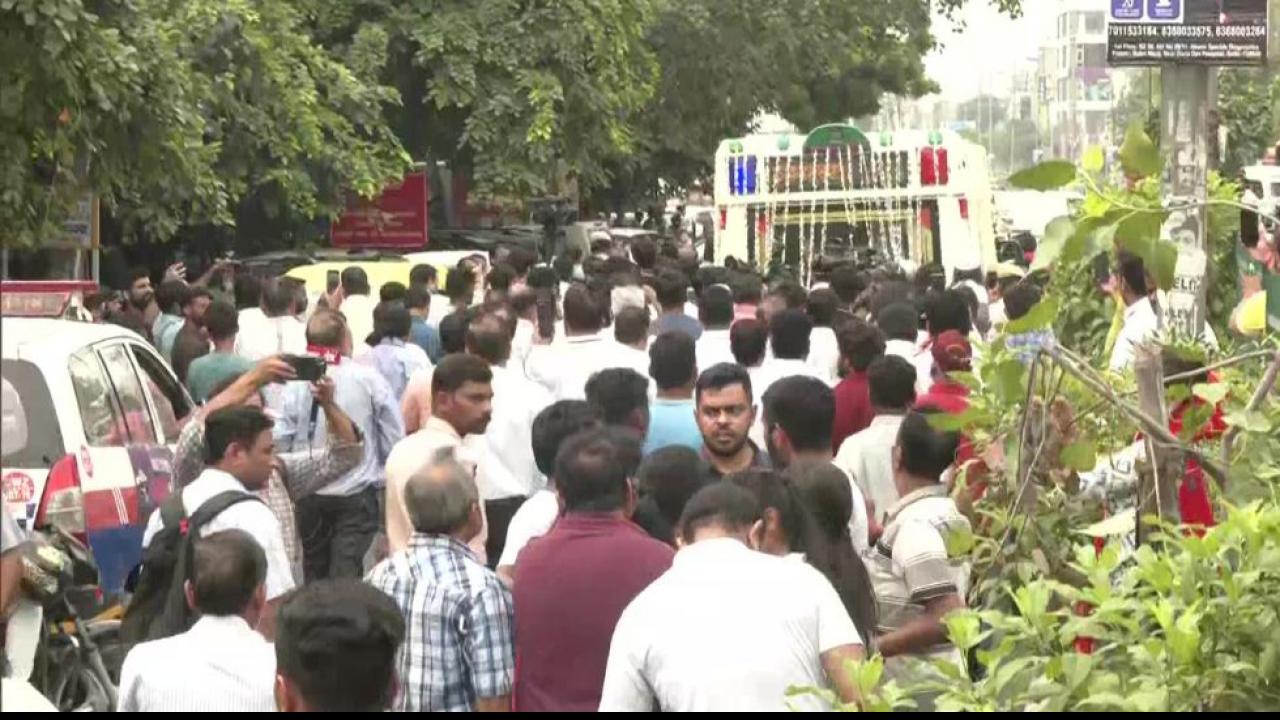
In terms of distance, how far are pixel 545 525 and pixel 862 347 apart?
3022 millimetres

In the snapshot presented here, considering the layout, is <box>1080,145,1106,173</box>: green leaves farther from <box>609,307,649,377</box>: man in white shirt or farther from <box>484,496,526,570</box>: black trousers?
<box>609,307,649,377</box>: man in white shirt

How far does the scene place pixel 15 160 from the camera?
521 inches

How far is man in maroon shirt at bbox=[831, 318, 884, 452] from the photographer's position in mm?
9781

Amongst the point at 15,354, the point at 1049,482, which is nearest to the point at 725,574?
the point at 1049,482

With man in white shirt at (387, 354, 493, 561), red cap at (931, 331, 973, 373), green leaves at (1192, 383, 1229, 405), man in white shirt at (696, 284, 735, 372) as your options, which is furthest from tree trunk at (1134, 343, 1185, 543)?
man in white shirt at (696, 284, 735, 372)

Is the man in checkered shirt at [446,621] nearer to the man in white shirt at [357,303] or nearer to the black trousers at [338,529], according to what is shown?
the black trousers at [338,529]

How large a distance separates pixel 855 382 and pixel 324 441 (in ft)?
7.63

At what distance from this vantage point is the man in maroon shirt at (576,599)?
6.13 m

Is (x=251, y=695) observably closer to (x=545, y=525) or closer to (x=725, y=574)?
(x=725, y=574)

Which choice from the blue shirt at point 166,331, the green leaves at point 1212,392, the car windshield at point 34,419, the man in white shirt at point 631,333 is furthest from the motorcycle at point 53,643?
the blue shirt at point 166,331

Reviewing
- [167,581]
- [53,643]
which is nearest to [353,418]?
[53,643]

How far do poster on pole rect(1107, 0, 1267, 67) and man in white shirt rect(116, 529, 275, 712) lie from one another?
7613 millimetres

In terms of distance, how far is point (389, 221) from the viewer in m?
27.5

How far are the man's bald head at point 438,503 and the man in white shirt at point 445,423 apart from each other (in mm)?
2187
